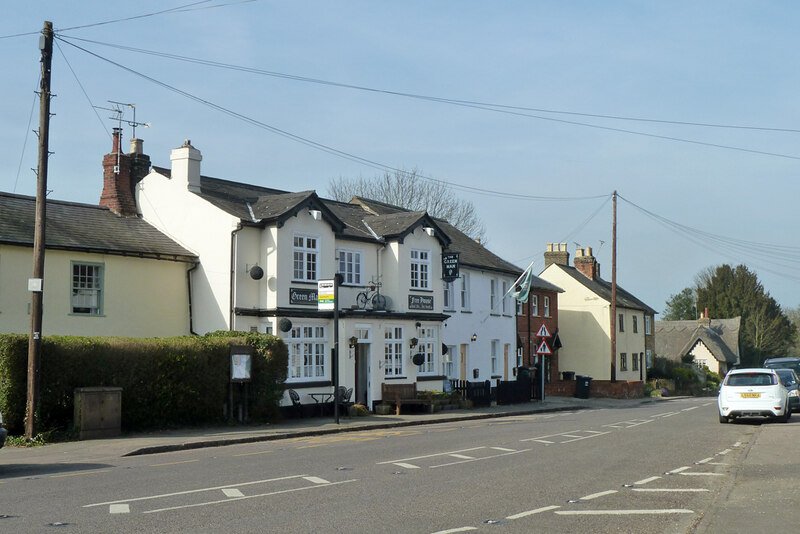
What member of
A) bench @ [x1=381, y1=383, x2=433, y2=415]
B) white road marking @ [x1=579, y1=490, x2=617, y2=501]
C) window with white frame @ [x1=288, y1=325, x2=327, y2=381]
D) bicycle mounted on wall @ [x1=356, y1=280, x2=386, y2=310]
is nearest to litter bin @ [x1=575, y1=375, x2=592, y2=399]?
bench @ [x1=381, y1=383, x2=433, y2=415]

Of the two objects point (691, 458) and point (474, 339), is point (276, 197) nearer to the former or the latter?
point (474, 339)

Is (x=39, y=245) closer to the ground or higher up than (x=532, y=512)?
higher up

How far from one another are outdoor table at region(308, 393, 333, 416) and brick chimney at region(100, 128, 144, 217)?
29.4 feet

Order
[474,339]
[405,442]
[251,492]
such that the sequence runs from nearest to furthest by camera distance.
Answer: [251,492] → [405,442] → [474,339]

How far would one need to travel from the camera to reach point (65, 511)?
387 inches

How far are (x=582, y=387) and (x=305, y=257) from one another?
71.5ft

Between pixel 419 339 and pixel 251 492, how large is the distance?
2118 cm

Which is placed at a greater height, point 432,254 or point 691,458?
point 432,254

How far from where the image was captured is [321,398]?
27797 mm

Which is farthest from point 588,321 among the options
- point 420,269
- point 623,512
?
point 623,512

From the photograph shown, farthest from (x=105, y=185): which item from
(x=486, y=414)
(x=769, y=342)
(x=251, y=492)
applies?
(x=769, y=342)

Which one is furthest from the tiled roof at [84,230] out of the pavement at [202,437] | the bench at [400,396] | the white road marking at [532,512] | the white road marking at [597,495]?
the white road marking at [532,512]

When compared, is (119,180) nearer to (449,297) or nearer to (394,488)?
(449,297)

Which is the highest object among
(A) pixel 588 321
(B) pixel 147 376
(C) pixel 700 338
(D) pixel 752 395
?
(A) pixel 588 321
